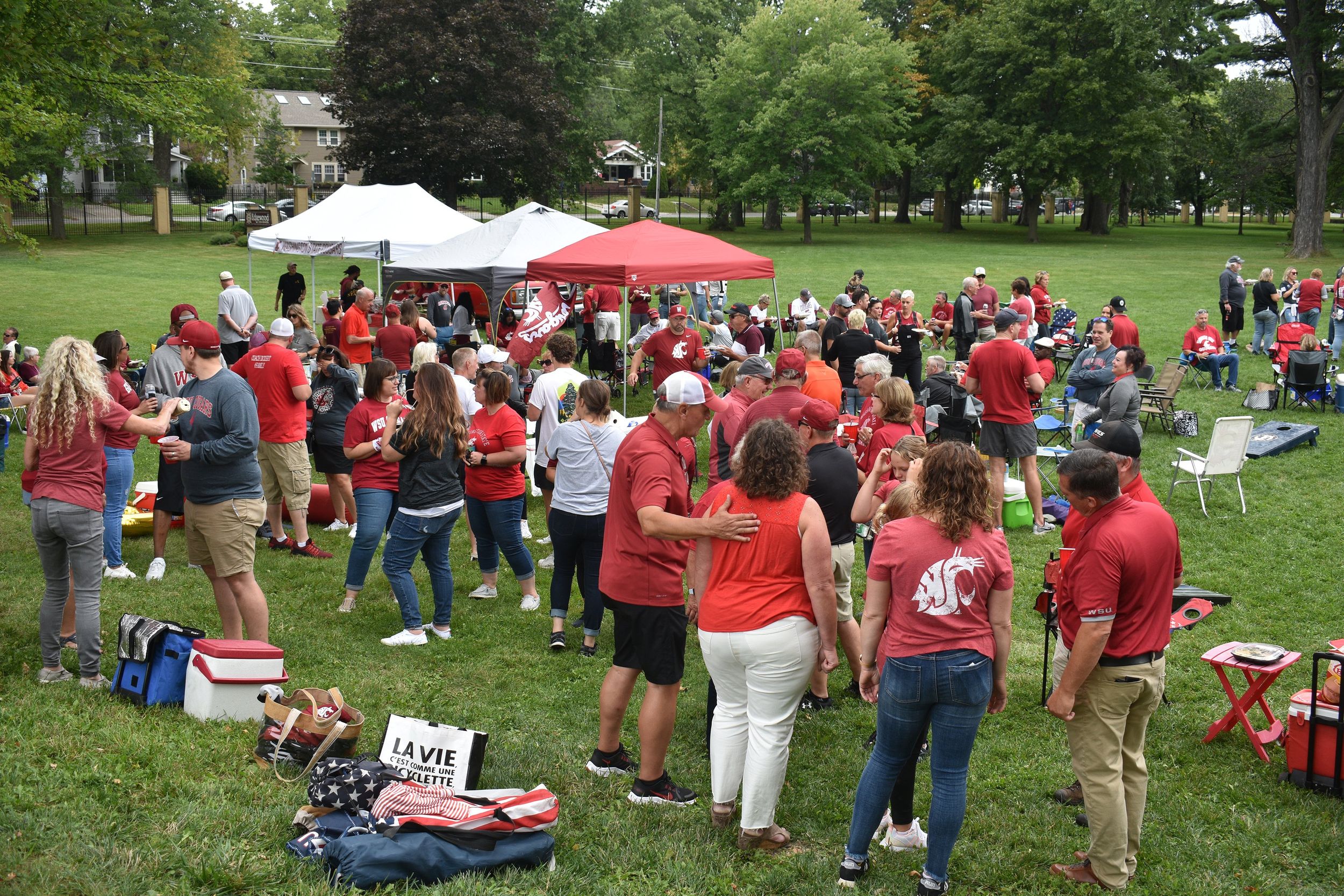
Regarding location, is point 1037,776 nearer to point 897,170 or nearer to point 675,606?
point 675,606

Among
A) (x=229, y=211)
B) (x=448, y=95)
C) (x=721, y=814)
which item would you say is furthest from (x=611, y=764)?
(x=229, y=211)

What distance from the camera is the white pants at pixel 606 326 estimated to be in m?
17.0

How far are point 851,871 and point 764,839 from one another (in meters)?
0.39

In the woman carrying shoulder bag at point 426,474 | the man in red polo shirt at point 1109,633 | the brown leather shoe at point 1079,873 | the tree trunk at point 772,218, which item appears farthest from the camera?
the tree trunk at point 772,218

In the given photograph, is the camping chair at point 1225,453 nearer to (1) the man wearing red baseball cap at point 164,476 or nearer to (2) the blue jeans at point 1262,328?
(1) the man wearing red baseball cap at point 164,476

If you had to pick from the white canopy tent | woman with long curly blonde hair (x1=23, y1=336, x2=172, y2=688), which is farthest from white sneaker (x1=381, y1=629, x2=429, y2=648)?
the white canopy tent

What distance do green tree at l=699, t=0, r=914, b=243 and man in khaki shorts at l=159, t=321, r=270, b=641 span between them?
39.0 metres

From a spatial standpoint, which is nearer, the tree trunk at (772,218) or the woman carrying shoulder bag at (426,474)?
the woman carrying shoulder bag at (426,474)

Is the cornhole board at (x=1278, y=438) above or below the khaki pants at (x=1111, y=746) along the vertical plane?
above

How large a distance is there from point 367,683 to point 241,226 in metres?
42.5

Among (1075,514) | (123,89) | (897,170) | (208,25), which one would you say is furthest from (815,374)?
(208,25)

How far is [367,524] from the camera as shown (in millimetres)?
7105

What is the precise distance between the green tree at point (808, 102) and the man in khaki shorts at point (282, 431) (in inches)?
1436

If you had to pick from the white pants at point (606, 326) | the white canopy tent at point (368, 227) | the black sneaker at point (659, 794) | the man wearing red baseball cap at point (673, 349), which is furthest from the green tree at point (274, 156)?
the black sneaker at point (659, 794)
